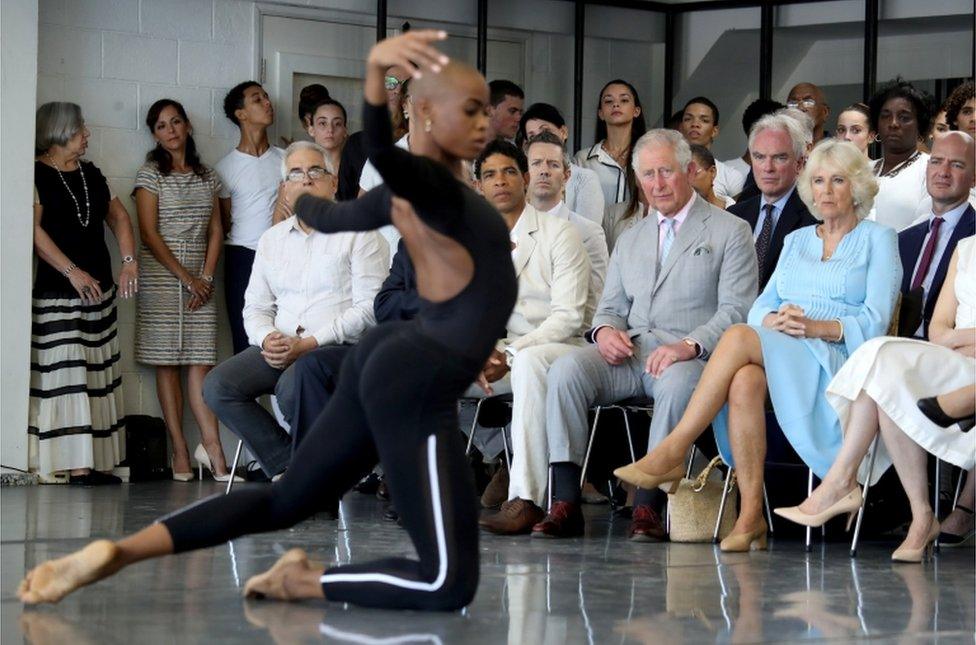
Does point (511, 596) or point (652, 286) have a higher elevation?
point (652, 286)

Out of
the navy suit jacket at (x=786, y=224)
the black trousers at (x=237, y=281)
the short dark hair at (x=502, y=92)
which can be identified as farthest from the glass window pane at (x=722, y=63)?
the navy suit jacket at (x=786, y=224)

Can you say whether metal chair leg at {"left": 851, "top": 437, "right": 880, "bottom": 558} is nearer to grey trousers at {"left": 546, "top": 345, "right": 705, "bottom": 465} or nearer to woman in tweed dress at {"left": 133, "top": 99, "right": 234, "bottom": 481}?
grey trousers at {"left": 546, "top": 345, "right": 705, "bottom": 465}

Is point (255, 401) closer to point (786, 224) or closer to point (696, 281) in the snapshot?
point (696, 281)

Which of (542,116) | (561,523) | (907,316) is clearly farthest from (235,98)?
(907,316)

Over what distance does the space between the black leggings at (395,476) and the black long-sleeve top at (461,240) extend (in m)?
0.05

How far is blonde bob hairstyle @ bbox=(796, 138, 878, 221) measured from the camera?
506cm

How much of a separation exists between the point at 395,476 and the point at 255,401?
2.41m

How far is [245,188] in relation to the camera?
7379 millimetres

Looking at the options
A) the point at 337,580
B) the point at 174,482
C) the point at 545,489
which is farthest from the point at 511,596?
the point at 174,482

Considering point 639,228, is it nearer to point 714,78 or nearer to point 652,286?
point 652,286

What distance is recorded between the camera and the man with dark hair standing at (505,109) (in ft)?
23.5

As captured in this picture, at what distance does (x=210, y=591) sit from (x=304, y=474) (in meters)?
0.55

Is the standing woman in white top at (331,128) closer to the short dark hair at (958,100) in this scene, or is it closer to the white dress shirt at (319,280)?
the white dress shirt at (319,280)

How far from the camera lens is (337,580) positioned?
342 centimetres
